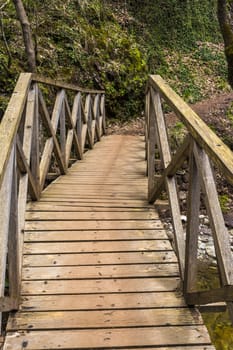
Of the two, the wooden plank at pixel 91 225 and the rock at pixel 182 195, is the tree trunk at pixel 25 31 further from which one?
the wooden plank at pixel 91 225

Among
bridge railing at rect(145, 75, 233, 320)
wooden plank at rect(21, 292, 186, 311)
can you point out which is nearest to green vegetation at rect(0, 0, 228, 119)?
bridge railing at rect(145, 75, 233, 320)

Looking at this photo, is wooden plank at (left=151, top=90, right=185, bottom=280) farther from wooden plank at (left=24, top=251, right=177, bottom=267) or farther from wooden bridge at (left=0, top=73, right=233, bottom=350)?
wooden plank at (left=24, top=251, right=177, bottom=267)

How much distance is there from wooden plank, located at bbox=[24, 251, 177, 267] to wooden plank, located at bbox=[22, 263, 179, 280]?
0.17 ft

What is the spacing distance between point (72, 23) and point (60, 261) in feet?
36.5

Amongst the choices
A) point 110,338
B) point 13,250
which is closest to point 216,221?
point 110,338

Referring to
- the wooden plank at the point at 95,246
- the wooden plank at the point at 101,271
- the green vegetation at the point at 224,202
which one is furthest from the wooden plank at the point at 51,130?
the green vegetation at the point at 224,202

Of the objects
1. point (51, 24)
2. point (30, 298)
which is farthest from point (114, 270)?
point (51, 24)

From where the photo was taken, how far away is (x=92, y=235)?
3.40m

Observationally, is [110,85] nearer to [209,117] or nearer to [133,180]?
[209,117]

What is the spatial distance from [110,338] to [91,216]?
1.60m

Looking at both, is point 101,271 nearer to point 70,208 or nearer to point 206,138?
point 70,208

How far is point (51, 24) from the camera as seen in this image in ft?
39.1

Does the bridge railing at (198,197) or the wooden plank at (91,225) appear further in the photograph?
the wooden plank at (91,225)

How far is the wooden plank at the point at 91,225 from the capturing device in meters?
3.49
